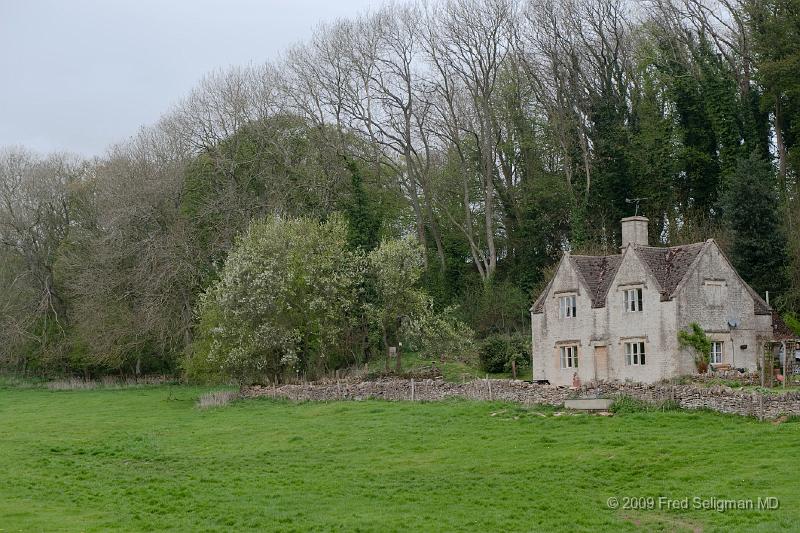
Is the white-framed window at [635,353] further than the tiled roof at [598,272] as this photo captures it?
No

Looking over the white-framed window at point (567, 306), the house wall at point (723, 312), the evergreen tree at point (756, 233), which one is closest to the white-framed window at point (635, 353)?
the house wall at point (723, 312)

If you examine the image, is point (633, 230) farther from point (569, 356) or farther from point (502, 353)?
point (502, 353)

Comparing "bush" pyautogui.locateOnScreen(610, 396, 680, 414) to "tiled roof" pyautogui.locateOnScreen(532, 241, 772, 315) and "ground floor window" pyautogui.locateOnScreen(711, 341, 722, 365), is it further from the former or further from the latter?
"ground floor window" pyautogui.locateOnScreen(711, 341, 722, 365)

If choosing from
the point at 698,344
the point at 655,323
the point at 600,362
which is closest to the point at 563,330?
the point at 600,362

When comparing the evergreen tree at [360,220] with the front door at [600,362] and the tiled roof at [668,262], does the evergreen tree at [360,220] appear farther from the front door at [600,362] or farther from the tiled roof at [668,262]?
the tiled roof at [668,262]

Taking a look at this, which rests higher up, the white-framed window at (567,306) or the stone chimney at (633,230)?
the stone chimney at (633,230)

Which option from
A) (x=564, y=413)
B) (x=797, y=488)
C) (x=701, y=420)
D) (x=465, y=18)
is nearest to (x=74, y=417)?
(x=564, y=413)

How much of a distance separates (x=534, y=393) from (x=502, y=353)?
16.8m

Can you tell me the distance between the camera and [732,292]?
49562 millimetres

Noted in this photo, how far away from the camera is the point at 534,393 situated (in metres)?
41.6

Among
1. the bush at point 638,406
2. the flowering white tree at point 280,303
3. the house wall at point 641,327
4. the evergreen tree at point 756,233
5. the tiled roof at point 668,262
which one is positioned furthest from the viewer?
the evergreen tree at point 756,233

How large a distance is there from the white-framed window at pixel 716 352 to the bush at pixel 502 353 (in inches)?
492

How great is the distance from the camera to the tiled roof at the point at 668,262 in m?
48.1

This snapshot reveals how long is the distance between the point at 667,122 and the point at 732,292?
25588mm
